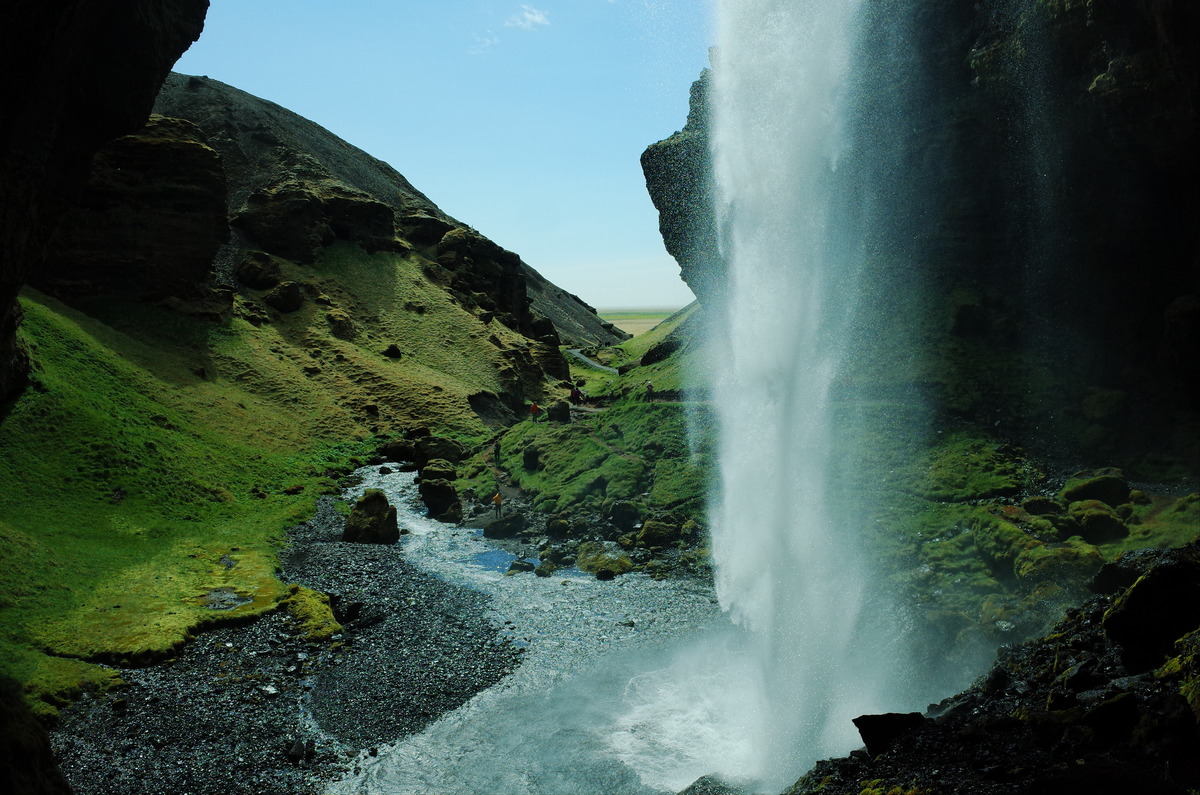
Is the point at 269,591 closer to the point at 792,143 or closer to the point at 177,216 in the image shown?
the point at 792,143

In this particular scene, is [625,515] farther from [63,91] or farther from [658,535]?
[63,91]

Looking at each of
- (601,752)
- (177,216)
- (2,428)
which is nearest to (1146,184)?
(601,752)

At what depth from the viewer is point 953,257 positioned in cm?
3947

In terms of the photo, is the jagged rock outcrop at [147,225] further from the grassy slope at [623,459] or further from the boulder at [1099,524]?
the boulder at [1099,524]

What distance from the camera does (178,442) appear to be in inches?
1581

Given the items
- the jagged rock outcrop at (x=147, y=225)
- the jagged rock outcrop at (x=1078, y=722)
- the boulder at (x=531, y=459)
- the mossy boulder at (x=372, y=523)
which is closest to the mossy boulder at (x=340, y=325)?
the jagged rock outcrop at (x=147, y=225)

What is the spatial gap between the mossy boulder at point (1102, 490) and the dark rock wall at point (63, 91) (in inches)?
1241

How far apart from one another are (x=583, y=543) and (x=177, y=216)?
4466 centimetres

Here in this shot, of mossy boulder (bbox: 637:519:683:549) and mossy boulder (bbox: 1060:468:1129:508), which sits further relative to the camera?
mossy boulder (bbox: 637:519:683:549)

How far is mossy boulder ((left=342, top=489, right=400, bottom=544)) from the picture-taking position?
35281 millimetres

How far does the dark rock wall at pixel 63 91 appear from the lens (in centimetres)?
1057

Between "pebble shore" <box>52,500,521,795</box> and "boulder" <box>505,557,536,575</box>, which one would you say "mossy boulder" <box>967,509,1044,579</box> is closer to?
"pebble shore" <box>52,500,521,795</box>

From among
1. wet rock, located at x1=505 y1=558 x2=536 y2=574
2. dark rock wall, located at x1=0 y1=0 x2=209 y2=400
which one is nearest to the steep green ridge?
wet rock, located at x1=505 y1=558 x2=536 y2=574

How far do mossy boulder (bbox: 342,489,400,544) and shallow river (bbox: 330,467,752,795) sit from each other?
7147 millimetres
